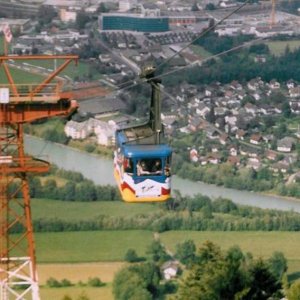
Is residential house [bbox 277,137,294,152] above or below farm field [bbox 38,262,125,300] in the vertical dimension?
below

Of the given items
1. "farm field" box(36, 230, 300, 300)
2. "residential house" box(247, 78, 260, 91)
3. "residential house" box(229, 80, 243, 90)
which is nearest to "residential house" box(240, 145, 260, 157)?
"residential house" box(229, 80, 243, 90)

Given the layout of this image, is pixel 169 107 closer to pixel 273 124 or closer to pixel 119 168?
pixel 273 124

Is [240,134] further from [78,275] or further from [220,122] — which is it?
[78,275]

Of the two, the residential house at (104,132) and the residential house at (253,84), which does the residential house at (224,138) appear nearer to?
the residential house at (104,132)

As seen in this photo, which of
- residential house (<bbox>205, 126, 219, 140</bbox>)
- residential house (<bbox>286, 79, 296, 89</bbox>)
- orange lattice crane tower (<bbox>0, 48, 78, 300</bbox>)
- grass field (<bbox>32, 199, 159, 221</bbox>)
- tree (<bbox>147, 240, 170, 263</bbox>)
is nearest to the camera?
orange lattice crane tower (<bbox>0, 48, 78, 300</bbox>)

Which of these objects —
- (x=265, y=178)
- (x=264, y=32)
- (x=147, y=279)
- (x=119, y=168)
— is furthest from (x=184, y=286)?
(x=264, y=32)

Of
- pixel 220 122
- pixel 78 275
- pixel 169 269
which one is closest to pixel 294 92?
pixel 220 122

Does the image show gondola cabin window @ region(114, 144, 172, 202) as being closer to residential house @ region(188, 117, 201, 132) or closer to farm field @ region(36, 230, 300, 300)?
farm field @ region(36, 230, 300, 300)

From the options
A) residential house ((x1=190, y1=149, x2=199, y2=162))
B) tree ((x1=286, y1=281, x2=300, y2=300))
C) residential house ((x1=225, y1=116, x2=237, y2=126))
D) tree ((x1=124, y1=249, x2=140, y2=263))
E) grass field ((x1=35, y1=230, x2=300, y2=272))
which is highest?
tree ((x1=286, y1=281, x2=300, y2=300))

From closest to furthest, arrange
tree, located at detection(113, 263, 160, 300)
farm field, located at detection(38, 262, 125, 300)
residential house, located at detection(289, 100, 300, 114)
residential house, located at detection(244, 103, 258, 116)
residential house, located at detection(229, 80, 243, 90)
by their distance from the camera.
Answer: tree, located at detection(113, 263, 160, 300) < farm field, located at detection(38, 262, 125, 300) < residential house, located at detection(289, 100, 300, 114) < residential house, located at detection(244, 103, 258, 116) < residential house, located at detection(229, 80, 243, 90)
